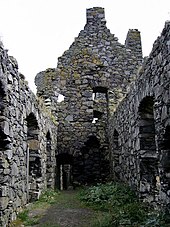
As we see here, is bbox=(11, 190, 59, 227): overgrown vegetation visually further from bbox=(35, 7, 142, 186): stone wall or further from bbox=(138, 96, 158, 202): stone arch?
bbox=(35, 7, 142, 186): stone wall

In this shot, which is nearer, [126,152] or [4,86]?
[4,86]

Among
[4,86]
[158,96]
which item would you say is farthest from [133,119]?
[4,86]

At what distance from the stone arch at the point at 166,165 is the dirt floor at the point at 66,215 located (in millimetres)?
1424

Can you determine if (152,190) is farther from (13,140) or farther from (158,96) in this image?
(13,140)

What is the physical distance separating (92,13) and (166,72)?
36.9ft

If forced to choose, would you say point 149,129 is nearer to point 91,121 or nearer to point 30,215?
point 30,215

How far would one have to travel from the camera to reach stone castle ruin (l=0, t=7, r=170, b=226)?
5059mm

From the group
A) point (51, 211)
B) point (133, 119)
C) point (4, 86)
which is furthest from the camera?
point (133, 119)

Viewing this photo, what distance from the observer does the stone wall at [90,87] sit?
41.8 ft

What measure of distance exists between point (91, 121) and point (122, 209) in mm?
7372

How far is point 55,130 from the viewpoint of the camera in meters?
12.4

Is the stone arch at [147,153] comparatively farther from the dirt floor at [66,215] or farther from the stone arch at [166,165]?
the stone arch at [166,165]

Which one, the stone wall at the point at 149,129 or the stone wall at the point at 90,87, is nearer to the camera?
the stone wall at the point at 149,129

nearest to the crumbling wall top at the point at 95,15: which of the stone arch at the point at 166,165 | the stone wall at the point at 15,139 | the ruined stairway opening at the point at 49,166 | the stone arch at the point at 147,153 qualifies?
the ruined stairway opening at the point at 49,166
